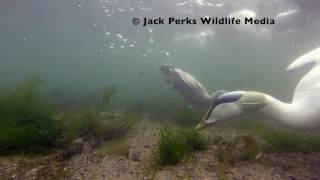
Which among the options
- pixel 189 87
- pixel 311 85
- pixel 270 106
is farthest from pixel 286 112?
pixel 189 87

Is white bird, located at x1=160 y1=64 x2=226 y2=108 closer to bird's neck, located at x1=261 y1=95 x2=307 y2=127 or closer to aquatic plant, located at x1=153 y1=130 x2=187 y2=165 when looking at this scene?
aquatic plant, located at x1=153 y1=130 x2=187 y2=165

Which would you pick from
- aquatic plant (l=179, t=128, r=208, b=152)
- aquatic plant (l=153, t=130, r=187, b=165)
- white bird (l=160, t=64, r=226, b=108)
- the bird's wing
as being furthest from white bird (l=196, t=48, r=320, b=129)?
white bird (l=160, t=64, r=226, b=108)

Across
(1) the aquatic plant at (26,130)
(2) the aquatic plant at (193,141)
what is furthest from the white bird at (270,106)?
(1) the aquatic plant at (26,130)

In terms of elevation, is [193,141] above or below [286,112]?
below

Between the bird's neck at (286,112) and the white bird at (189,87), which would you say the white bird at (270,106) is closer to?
the bird's neck at (286,112)

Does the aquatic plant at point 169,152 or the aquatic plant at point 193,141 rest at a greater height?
the aquatic plant at point 169,152

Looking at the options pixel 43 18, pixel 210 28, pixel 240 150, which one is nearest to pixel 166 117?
pixel 240 150

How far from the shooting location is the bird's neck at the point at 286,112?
181 inches

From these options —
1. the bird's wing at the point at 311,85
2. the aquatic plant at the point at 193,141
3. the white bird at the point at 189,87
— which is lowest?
the white bird at the point at 189,87

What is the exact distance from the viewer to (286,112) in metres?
4.76

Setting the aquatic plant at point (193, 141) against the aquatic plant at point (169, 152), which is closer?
the aquatic plant at point (169, 152)

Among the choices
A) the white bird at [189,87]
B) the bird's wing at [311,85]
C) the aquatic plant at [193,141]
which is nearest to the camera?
the bird's wing at [311,85]

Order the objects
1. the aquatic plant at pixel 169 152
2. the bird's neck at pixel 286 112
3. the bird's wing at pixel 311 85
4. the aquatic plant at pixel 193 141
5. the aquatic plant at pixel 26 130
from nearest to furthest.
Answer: the bird's neck at pixel 286 112 < the bird's wing at pixel 311 85 < the aquatic plant at pixel 169 152 < the aquatic plant at pixel 26 130 < the aquatic plant at pixel 193 141

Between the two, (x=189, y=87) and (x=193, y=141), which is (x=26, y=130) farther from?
(x=189, y=87)
